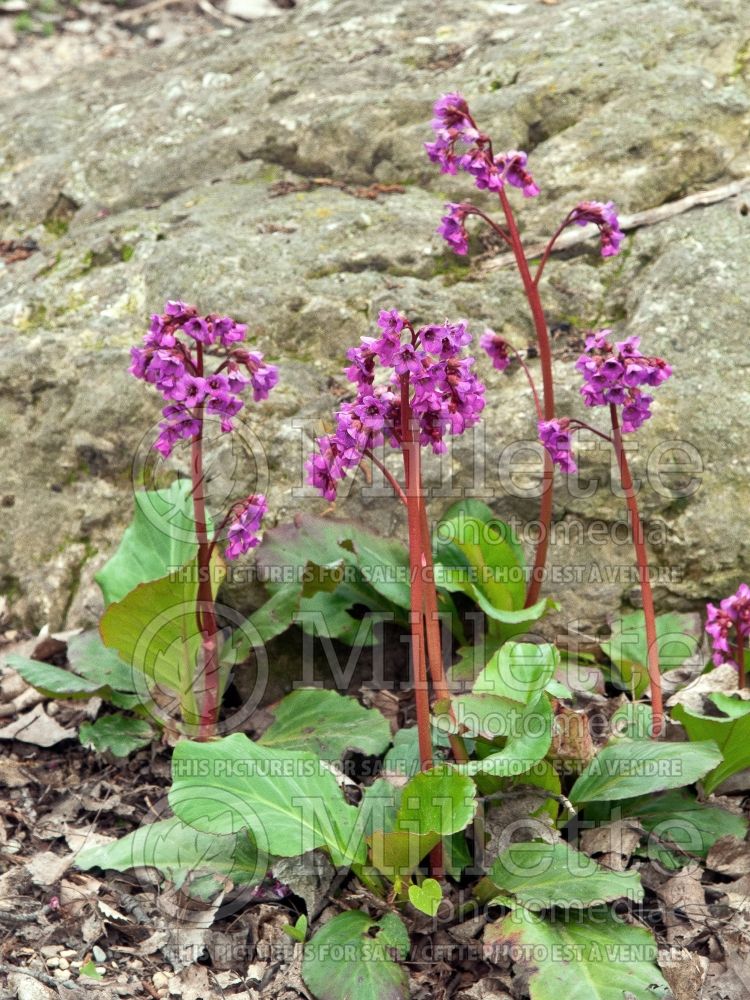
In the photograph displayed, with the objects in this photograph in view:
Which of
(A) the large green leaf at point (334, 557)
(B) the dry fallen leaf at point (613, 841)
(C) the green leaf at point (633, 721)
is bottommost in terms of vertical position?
(B) the dry fallen leaf at point (613, 841)

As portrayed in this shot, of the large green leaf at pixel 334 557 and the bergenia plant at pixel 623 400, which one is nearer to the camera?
the bergenia plant at pixel 623 400

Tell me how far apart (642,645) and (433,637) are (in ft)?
3.31

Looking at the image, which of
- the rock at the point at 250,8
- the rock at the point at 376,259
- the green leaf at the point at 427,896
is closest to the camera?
the green leaf at the point at 427,896

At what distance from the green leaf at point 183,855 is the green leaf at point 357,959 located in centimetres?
30

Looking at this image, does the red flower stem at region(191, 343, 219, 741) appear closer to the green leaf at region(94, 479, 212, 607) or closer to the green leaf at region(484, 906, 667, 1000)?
the green leaf at region(94, 479, 212, 607)

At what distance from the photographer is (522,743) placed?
2549 millimetres

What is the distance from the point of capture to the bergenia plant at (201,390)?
112 inches

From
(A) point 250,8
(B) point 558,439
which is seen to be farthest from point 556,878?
(A) point 250,8

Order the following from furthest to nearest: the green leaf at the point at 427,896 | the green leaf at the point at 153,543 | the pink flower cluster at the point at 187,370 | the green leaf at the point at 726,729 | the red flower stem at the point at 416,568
Answer: the green leaf at the point at 153,543, the pink flower cluster at the point at 187,370, the green leaf at the point at 726,729, the red flower stem at the point at 416,568, the green leaf at the point at 427,896

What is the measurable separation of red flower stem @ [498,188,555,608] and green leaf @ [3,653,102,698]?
1476 mm

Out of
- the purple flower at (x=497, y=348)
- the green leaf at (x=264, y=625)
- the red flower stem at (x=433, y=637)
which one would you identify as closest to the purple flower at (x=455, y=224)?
the purple flower at (x=497, y=348)

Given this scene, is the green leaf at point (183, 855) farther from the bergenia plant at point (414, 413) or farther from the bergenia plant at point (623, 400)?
the bergenia plant at point (623, 400)

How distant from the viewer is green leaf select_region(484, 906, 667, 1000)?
229 cm

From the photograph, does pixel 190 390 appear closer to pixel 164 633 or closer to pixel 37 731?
pixel 164 633
